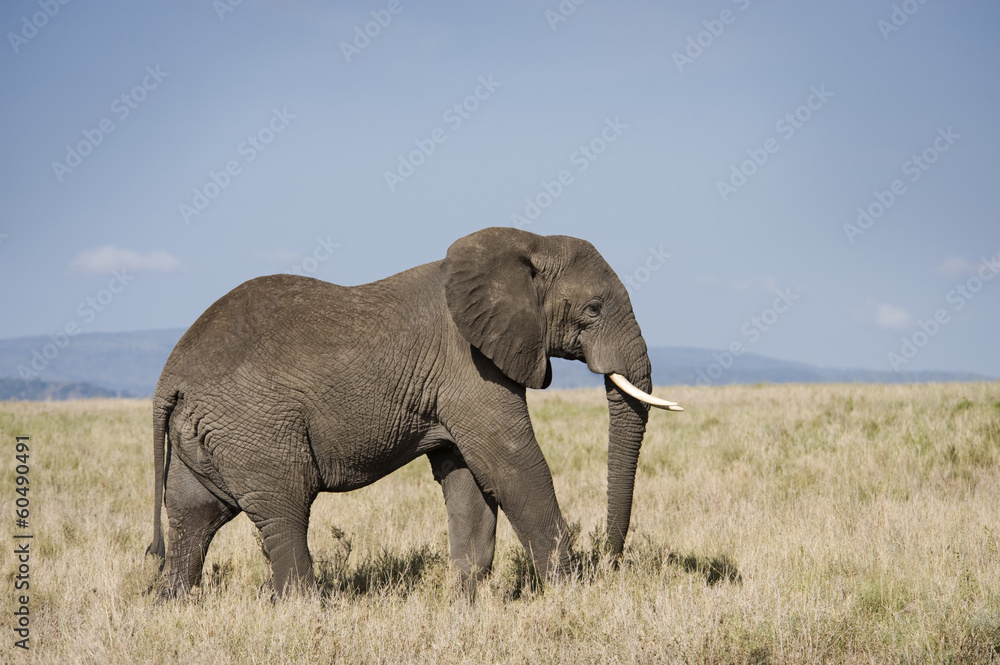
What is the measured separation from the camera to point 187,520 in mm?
6465

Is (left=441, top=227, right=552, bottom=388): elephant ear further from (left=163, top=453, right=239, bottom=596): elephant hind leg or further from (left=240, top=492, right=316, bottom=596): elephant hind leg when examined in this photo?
(left=163, top=453, right=239, bottom=596): elephant hind leg

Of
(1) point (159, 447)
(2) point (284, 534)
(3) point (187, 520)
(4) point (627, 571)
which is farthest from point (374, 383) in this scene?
(4) point (627, 571)

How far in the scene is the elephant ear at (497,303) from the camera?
19.9ft

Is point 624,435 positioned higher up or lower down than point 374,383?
lower down

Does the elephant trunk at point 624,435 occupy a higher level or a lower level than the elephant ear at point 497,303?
lower

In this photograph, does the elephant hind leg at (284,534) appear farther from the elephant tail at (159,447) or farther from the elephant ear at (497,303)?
the elephant ear at (497,303)

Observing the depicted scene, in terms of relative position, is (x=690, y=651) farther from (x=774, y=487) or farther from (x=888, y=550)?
(x=774, y=487)

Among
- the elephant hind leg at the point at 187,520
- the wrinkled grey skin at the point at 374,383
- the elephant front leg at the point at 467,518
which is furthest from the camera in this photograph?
the elephant front leg at the point at 467,518

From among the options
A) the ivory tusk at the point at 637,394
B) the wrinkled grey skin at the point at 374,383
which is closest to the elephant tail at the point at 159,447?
the wrinkled grey skin at the point at 374,383

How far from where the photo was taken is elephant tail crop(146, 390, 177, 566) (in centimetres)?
608

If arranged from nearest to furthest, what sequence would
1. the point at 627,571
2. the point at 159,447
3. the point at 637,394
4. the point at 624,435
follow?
the point at 159,447 → the point at 637,394 → the point at 624,435 → the point at 627,571

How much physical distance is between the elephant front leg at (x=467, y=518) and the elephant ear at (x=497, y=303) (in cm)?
100

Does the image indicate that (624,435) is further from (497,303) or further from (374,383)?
(374,383)

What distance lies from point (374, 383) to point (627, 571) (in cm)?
252
